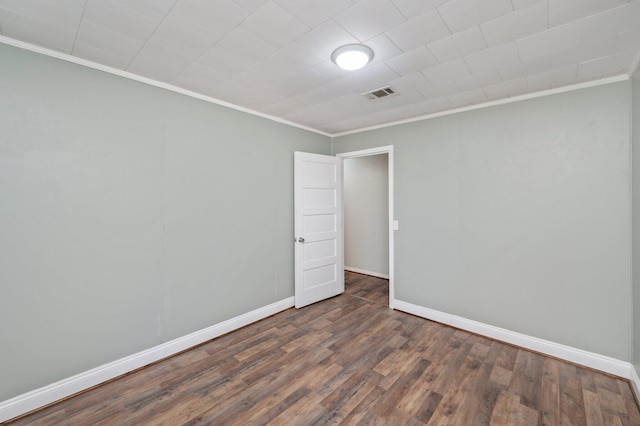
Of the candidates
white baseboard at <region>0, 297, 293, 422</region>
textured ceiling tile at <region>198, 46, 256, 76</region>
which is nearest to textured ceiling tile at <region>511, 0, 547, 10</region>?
textured ceiling tile at <region>198, 46, 256, 76</region>

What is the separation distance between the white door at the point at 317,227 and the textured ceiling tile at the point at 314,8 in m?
2.14

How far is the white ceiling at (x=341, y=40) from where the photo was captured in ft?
5.04

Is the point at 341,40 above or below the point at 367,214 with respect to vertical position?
above

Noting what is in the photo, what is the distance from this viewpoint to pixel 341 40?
72.4 inches

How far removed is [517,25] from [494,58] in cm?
40

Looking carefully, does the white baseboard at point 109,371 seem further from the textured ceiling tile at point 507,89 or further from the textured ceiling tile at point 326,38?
the textured ceiling tile at point 507,89

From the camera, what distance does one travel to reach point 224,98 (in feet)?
9.54

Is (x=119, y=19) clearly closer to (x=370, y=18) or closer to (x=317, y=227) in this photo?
(x=370, y=18)

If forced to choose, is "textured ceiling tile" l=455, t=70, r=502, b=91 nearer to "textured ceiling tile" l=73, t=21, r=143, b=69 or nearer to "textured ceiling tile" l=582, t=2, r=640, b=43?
"textured ceiling tile" l=582, t=2, r=640, b=43

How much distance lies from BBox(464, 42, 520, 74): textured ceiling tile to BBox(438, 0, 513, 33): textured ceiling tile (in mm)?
414

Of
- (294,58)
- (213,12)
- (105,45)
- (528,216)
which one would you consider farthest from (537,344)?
(105,45)

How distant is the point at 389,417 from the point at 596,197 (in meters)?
2.63

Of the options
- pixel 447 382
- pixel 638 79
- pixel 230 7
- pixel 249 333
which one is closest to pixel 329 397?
pixel 447 382

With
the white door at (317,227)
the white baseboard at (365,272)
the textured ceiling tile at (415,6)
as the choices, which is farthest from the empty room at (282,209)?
the white baseboard at (365,272)
